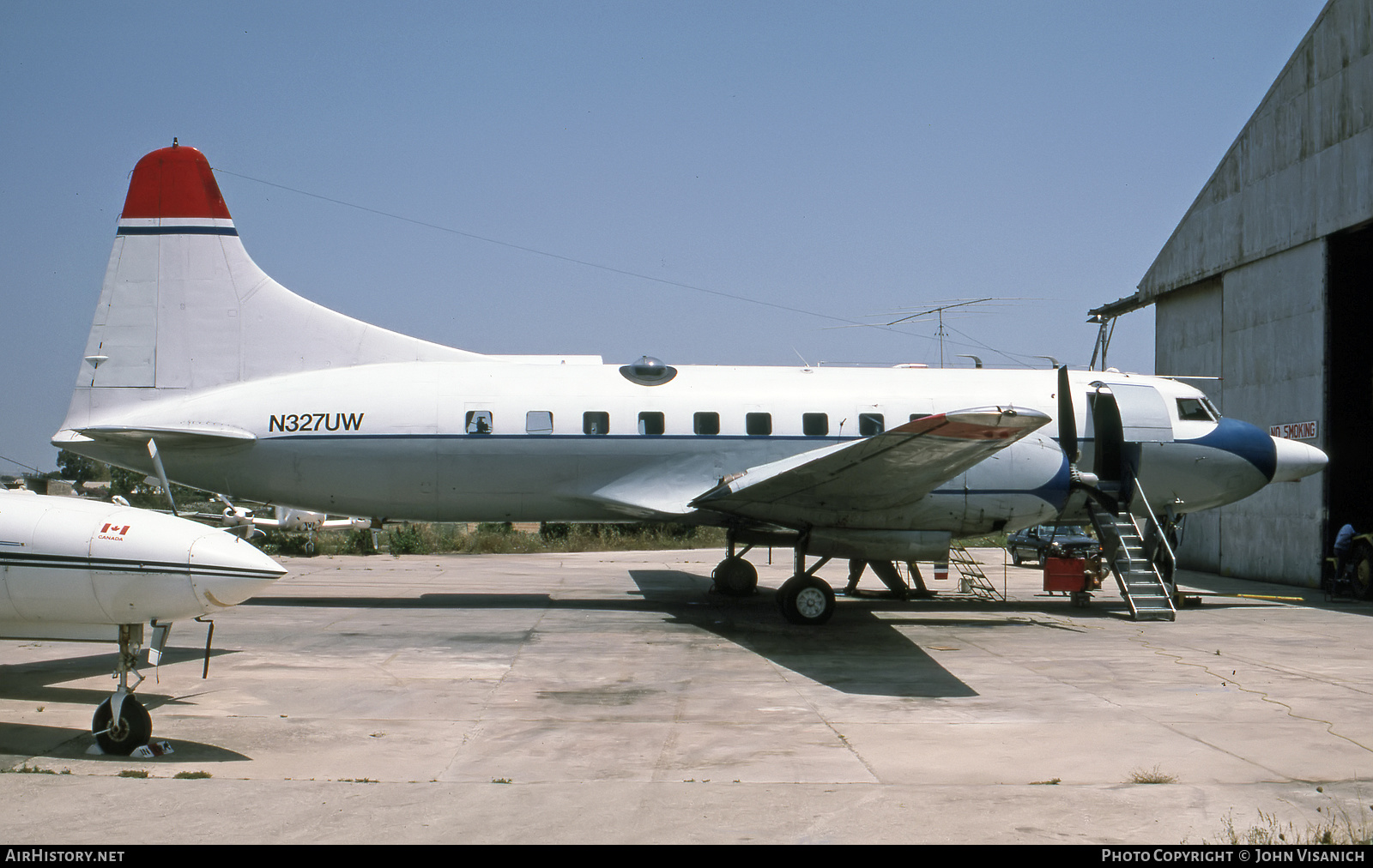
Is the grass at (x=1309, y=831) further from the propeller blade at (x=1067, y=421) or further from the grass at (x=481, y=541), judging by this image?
the grass at (x=481, y=541)

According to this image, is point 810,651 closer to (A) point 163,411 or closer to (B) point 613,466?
(B) point 613,466

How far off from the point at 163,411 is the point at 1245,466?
18.5 metres

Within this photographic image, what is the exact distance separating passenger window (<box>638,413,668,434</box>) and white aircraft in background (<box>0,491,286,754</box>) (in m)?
9.10

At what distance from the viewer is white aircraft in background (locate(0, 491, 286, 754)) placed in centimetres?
753

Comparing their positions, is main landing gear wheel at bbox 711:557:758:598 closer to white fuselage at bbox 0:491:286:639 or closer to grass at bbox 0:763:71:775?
white fuselage at bbox 0:491:286:639

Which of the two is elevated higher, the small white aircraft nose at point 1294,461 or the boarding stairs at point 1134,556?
the small white aircraft nose at point 1294,461

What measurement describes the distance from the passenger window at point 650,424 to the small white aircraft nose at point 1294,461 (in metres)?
11.2

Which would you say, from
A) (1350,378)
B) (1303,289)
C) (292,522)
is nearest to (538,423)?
(1303,289)

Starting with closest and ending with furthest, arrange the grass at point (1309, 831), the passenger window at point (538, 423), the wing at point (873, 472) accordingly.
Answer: the grass at point (1309, 831), the wing at point (873, 472), the passenger window at point (538, 423)

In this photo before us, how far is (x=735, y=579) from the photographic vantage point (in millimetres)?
18906

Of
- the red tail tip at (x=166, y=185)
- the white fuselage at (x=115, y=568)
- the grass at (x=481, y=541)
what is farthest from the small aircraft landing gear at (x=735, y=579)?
the white fuselage at (x=115, y=568)

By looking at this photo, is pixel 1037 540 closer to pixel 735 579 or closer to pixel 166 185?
pixel 735 579

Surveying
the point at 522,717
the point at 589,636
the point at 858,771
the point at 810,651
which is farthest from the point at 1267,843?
the point at 589,636

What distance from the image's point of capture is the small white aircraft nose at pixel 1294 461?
1811 centimetres
